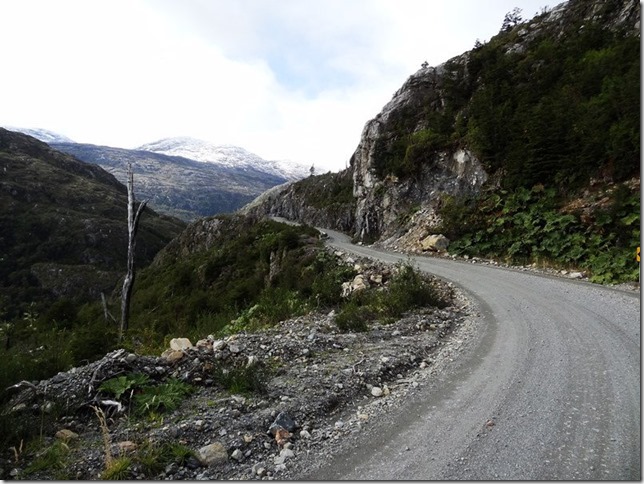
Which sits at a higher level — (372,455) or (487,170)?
(487,170)

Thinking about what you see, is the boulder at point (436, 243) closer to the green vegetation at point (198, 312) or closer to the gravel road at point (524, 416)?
the green vegetation at point (198, 312)

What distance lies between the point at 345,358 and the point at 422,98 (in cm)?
3932

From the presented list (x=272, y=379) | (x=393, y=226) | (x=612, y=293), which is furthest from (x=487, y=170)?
(x=272, y=379)

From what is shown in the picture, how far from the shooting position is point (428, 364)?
7.32 meters

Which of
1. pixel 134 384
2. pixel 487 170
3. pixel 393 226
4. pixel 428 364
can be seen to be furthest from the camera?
pixel 393 226

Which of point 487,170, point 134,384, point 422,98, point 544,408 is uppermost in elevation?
point 422,98

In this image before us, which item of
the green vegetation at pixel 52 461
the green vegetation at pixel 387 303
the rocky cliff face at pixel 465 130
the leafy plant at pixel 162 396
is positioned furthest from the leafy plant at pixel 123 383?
the rocky cliff face at pixel 465 130

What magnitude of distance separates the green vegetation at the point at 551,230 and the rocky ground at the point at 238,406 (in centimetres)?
1145

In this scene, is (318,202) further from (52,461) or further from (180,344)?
(52,461)

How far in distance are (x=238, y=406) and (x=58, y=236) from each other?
18054 cm

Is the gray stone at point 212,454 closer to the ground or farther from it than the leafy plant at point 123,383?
farther from it

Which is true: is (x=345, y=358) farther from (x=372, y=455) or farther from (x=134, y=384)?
(x=134, y=384)

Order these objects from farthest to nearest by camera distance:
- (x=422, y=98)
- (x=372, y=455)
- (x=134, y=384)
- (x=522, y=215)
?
1. (x=422, y=98)
2. (x=522, y=215)
3. (x=134, y=384)
4. (x=372, y=455)

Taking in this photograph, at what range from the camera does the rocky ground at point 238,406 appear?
436 cm
